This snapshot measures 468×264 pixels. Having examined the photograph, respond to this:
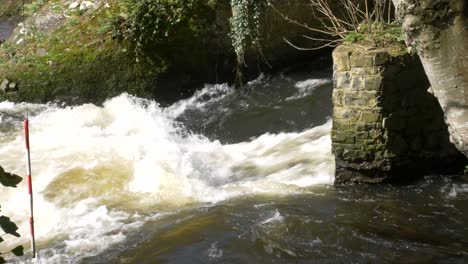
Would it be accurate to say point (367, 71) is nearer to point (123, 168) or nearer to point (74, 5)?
point (123, 168)

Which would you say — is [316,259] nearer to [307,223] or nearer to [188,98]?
[307,223]

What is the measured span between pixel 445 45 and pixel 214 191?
5020mm

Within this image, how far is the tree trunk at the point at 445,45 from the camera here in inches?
83.2

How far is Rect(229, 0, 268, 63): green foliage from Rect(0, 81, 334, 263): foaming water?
1878mm

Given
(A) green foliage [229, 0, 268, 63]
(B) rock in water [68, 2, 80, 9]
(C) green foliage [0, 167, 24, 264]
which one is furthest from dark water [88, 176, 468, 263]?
(B) rock in water [68, 2, 80, 9]

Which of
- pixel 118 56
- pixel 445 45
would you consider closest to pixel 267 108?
pixel 118 56

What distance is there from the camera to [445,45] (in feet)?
7.06

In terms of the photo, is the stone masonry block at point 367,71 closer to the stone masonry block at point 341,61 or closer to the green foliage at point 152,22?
the stone masonry block at point 341,61

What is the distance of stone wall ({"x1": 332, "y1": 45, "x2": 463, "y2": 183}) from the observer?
620 cm

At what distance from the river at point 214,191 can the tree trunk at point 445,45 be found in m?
3.03

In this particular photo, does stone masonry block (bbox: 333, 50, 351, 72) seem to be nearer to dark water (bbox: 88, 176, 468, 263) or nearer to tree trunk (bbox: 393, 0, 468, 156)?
dark water (bbox: 88, 176, 468, 263)

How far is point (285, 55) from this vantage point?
11.2m

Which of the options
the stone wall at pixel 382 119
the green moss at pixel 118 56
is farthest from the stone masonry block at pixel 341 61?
the green moss at pixel 118 56

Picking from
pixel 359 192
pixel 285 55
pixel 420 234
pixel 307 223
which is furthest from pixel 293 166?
pixel 285 55
